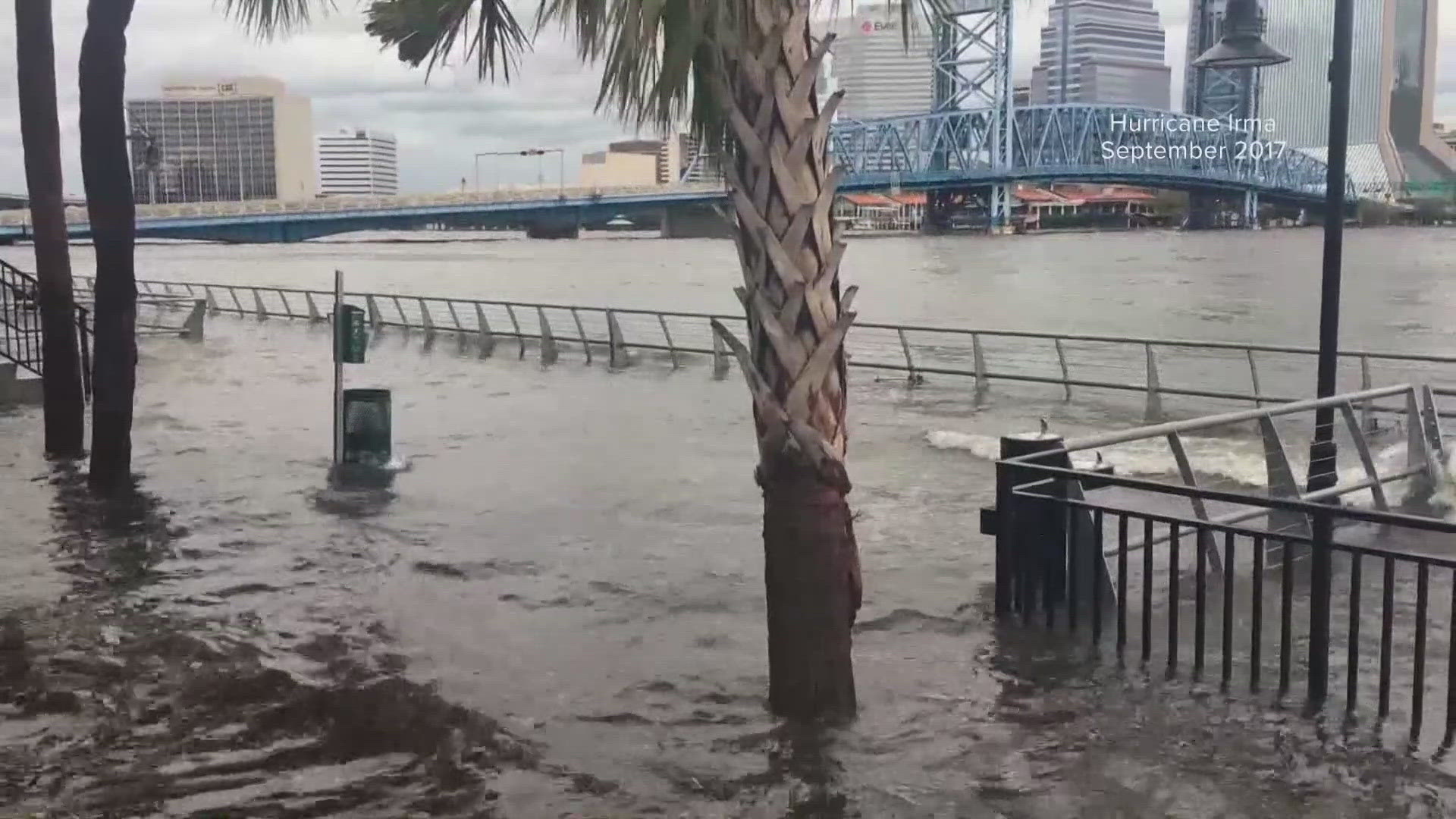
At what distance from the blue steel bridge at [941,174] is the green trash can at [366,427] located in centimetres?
4197

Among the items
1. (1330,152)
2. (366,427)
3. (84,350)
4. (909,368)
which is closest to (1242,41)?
(1330,152)

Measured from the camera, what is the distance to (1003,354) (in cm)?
3650

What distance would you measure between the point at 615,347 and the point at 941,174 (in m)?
85.9

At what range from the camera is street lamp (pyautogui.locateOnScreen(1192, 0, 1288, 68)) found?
9750mm

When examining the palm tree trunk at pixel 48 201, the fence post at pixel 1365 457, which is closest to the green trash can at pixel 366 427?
the palm tree trunk at pixel 48 201

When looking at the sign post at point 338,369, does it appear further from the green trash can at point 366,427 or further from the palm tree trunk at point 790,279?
the palm tree trunk at point 790,279

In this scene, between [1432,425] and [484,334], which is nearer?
[1432,425]

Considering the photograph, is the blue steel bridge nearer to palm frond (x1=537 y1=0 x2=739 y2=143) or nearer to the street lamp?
the street lamp

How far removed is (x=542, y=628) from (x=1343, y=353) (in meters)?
10.8

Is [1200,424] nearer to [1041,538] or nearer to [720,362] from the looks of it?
[1041,538]

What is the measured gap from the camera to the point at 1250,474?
13680 millimetres

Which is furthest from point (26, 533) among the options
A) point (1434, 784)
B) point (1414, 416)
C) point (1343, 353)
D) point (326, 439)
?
point (1343, 353)

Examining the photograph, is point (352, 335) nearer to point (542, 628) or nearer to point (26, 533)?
point (26, 533)

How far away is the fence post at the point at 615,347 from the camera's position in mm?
25703
